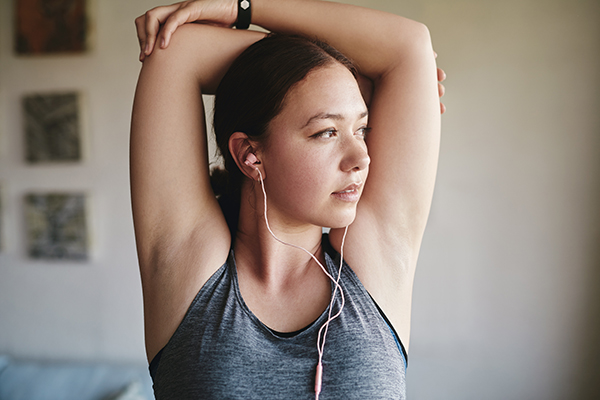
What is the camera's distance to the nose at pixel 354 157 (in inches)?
29.4

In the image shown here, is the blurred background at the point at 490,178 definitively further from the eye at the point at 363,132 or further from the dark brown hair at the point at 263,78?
the dark brown hair at the point at 263,78

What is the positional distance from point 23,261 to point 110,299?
575 mm

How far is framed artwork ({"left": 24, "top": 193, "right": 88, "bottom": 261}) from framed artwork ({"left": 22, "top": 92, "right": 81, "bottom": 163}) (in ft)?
0.73

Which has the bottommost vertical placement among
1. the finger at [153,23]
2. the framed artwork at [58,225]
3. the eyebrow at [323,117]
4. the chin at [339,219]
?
the framed artwork at [58,225]

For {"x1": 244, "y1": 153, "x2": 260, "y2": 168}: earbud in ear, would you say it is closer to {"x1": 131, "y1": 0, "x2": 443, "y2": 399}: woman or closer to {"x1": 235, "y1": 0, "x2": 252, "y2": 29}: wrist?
{"x1": 131, "y1": 0, "x2": 443, "y2": 399}: woman

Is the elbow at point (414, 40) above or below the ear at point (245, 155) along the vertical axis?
above

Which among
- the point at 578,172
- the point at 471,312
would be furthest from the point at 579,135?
the point at 471,312

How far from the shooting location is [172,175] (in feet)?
2.79

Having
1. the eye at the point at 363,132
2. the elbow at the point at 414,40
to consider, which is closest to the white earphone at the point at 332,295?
the eye at the point at 363,132

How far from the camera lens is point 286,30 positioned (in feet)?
2.93

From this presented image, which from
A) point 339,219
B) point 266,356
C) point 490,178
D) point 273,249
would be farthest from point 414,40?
point 490,178

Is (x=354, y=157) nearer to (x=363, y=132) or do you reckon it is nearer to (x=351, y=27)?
(x=363, y=132)

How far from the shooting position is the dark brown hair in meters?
0.79

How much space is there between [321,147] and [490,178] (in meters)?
1.38
